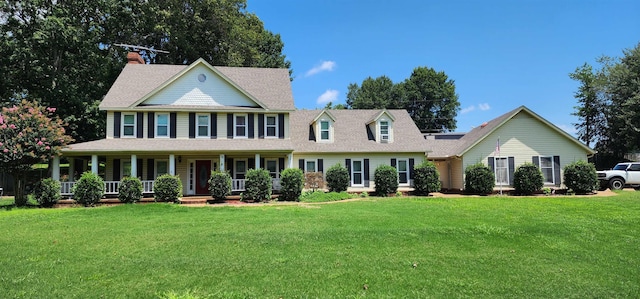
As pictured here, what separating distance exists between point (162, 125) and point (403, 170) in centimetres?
1437

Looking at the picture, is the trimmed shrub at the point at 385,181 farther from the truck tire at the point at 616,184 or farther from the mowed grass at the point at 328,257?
the truck tire at the point at 616,184

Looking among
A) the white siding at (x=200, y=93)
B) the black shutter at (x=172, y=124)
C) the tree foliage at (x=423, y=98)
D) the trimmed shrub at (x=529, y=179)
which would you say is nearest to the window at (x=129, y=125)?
the white siding at (x=200, y=93)

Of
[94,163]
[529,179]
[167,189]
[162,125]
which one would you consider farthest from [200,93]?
[529,179]

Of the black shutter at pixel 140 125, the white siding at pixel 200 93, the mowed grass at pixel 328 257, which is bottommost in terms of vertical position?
the mowed grass at pixel 328 257

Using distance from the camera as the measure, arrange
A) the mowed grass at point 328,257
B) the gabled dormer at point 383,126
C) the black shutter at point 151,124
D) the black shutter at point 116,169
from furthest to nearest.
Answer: the gabled dormer at point 383,126 → the black shutter at point 116,169 → the black shutter at point 151,124 → the mowed grass at point 328,257

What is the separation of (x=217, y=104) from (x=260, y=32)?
1913 centimetres

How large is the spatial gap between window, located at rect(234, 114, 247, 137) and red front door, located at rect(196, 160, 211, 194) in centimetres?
243

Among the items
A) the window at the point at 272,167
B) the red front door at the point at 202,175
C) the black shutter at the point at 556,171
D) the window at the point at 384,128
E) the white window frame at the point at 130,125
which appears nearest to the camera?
the white window frame at the point at 130,125

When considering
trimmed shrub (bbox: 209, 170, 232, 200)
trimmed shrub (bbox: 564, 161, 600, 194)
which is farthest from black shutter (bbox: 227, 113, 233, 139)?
trimmed shrub (bbox: 564, 161, 600, 194)

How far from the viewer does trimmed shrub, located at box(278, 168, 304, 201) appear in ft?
60.6

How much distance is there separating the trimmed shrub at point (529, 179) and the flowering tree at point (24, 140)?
23.3m

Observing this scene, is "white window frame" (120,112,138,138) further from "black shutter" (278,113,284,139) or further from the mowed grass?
the mowed grass

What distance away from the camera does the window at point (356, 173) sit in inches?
905

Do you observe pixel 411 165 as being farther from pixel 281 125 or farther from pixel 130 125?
pixel 130 125
